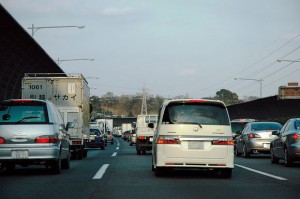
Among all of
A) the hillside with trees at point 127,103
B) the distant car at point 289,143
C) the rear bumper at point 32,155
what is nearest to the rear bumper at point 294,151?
the distant car at point 289,143

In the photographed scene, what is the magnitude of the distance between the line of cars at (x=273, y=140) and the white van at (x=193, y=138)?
5006mm

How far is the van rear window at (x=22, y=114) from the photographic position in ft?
51.6

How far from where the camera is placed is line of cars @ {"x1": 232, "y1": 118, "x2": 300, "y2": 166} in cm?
1956

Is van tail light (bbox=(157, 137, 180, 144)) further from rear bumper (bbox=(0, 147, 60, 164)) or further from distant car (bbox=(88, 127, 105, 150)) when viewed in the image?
distant car (bbox=(88, 127, 105, 150))

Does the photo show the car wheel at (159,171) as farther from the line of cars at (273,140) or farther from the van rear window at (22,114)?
the line of cars at (273,140)

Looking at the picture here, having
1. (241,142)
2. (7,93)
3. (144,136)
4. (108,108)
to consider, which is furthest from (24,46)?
(108,108)

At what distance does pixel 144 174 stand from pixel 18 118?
3.35 meters

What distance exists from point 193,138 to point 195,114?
24.2 inches

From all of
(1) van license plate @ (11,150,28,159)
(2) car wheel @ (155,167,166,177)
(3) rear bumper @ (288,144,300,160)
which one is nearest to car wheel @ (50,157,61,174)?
(1) van license plate @ (11,150,28,159)

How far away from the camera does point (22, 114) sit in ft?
52.1

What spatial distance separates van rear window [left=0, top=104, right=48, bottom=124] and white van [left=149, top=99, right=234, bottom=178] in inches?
116

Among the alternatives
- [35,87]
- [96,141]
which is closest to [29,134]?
[35,87]

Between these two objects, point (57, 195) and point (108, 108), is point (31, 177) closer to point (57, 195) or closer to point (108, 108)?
point (57, 195)

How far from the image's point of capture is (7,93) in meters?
35.6
